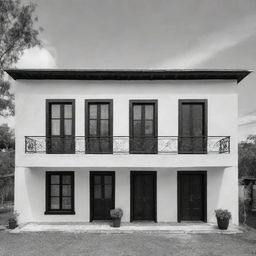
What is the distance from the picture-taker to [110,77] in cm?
1252

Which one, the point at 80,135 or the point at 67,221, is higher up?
the point at 80,135

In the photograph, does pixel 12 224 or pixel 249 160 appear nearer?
pixel 12 224

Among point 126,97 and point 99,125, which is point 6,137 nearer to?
point 99,125

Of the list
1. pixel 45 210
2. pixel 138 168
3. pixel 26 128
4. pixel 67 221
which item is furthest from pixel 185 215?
pixel 26 128

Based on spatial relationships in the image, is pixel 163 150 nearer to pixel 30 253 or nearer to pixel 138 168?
pixel 138 168

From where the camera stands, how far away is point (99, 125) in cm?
1266

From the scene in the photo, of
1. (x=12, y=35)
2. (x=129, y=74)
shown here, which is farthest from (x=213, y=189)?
(x=12, y=35)

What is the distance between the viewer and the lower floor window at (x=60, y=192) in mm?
12664

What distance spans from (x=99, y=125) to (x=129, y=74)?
2879 mm

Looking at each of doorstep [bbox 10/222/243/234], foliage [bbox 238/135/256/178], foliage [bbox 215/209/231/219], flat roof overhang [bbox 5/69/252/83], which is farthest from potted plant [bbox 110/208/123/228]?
foliage [bbox 238/135/256/178]

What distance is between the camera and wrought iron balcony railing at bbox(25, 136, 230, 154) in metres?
12.4

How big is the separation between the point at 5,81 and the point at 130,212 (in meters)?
10.8

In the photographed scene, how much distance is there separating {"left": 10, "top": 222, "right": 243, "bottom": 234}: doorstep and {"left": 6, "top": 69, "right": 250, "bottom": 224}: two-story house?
0.52m

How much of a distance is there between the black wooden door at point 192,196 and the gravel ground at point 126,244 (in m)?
1.93
